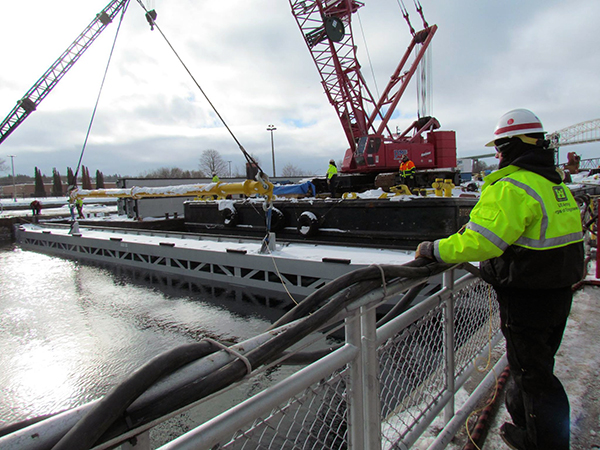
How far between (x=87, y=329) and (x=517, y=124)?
626 centimetres

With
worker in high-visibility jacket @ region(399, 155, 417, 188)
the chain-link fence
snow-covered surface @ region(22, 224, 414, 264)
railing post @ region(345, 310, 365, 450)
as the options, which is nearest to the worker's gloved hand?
the chain-link fence

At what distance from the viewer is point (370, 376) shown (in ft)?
4.96

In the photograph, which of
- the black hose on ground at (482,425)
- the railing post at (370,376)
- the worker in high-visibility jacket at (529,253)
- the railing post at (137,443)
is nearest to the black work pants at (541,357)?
the worker in high-visibility jacket at (529,253)

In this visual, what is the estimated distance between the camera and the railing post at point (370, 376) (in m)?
1.50

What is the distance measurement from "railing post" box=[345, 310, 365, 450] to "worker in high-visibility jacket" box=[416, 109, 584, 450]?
0.64 meters

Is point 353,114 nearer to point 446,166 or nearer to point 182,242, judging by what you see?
point 446,166

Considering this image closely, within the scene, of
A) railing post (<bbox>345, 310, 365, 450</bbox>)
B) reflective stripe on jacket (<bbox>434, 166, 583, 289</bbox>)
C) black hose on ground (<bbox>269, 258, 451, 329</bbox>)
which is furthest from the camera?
reflective stripe on jacket (<bbox>434, 166, 583, 289</bbox>)

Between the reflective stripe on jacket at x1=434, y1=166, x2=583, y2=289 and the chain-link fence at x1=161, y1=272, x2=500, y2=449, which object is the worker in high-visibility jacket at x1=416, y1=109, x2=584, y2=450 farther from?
the chain-link fence at x1=161, y1=272, x2=500, y2=449

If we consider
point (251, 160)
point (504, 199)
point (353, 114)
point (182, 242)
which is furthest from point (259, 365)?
point (353, 114)

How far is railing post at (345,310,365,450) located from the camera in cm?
145

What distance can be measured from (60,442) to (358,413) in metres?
1.07

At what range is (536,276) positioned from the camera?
1818 mm

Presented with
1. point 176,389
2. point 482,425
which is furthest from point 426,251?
point 176,389

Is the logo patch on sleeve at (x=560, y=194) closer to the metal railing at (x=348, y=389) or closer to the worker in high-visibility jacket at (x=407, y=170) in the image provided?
the metal railing at (x=348, y=389)
